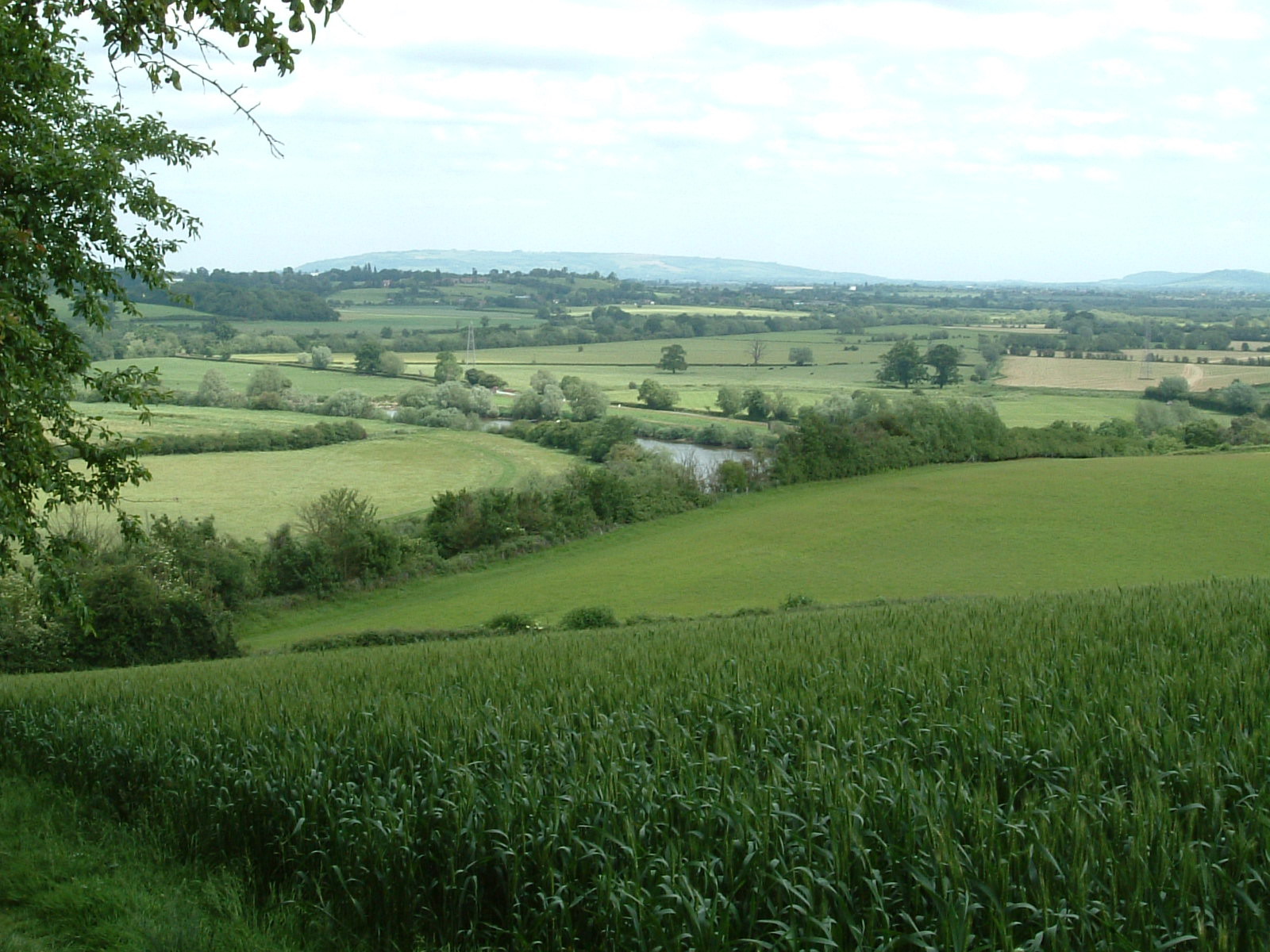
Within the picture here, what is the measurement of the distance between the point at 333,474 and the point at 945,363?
67115mm

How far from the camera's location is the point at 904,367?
344 ft

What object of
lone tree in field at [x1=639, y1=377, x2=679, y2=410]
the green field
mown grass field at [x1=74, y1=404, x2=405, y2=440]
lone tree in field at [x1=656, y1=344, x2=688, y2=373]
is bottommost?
mown grass field at [x1=74, y1=404, x2=405, y2=440]

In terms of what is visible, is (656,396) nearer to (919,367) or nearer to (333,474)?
(919,367)

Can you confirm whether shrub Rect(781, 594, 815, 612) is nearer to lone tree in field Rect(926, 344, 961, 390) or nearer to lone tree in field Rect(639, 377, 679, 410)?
lone tree in field Rect(639, 377, 679, 410)

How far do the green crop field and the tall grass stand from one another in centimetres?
4467

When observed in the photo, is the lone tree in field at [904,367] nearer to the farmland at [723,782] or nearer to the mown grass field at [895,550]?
the mown grass field at [895,550]

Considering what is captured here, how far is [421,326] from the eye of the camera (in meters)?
148

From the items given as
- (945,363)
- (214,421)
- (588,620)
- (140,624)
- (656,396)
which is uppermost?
(945,363)

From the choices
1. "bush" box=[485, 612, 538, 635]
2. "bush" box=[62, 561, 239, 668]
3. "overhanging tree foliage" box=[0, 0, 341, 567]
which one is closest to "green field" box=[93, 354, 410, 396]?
"bush" box=[62, 561, 239, 668]

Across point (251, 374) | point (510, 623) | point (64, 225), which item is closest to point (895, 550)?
point (510, 623)

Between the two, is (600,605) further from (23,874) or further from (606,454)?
(606,454)

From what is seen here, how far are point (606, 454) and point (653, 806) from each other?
66.7 metres

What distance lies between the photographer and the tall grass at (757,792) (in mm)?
3748

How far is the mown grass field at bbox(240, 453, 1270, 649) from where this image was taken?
36.7 meters
